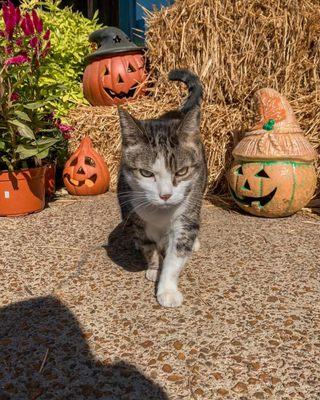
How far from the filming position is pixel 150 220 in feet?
7.00

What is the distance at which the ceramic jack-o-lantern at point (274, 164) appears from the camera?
317cm

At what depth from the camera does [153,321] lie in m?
1.85

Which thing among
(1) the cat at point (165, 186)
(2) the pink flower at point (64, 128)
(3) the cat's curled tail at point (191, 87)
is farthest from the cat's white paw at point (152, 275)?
(2) the pink flower at point (64, 128)

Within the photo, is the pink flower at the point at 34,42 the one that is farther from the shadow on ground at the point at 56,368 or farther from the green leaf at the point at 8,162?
the shadow on ground at the point at 56,368

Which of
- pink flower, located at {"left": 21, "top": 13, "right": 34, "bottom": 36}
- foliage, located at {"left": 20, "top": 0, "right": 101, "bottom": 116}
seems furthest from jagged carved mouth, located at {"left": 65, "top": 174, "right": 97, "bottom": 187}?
pink flower, located at {"left": 21, "top": 13, "right": 34, "bottom": 36}

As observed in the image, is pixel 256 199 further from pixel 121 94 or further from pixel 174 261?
pixel 121 94

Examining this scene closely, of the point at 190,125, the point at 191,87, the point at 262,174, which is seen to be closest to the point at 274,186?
the point at 262,174

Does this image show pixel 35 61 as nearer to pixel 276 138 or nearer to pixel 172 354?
pixel 276 138

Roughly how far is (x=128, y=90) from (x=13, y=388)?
373 centimetres

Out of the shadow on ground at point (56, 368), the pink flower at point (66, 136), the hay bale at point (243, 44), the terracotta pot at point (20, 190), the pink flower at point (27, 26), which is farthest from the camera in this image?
the pink flower at point (66, 136)

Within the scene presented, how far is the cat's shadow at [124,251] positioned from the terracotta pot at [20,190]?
84 cm

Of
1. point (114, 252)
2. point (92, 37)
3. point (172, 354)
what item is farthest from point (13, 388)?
point (92, 37)

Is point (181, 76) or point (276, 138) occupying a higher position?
point (181, 76)

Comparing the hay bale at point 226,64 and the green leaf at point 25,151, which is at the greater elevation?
the hay bale at point 226,64
